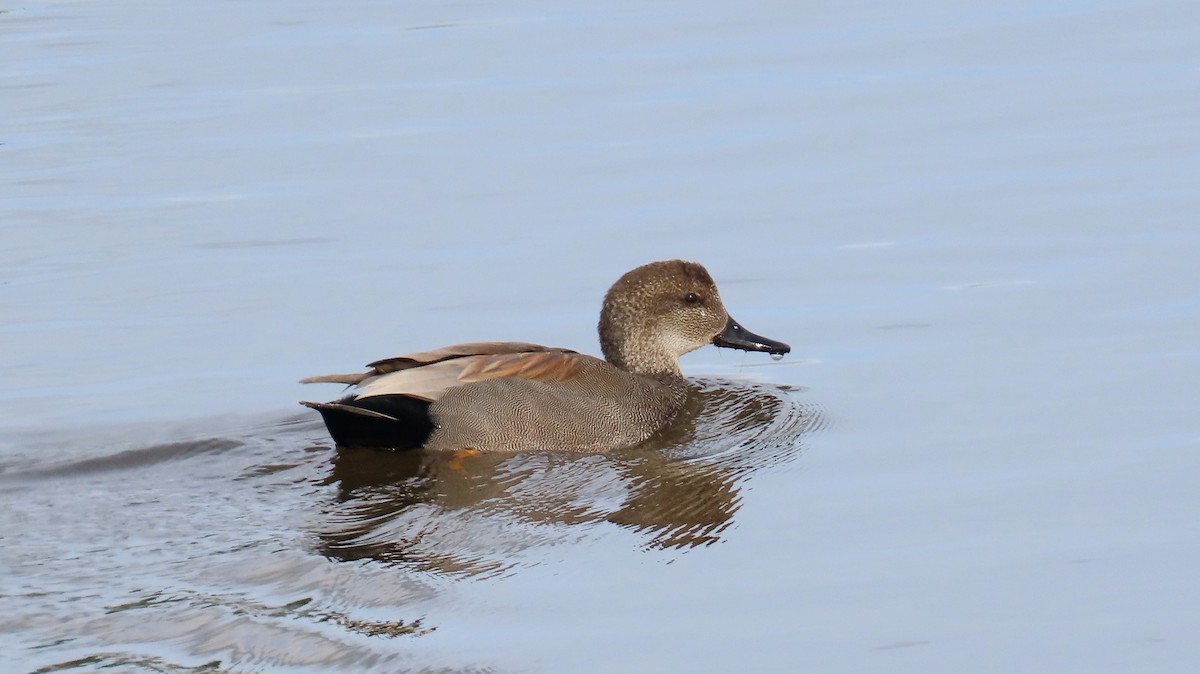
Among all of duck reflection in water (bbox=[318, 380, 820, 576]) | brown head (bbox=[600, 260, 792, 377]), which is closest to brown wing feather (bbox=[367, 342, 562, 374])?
duck reflection in water (bbox=[318, 380, 820, 576])

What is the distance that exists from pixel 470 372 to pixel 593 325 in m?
2.06

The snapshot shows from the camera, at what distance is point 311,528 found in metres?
6.87

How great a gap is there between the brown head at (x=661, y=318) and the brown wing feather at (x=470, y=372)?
2.17 feet

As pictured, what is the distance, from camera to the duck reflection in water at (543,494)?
21.9 ft

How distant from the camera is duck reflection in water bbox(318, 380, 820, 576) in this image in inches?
263

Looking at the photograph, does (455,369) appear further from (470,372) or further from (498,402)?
(498,402)

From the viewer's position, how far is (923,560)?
20.7 ft

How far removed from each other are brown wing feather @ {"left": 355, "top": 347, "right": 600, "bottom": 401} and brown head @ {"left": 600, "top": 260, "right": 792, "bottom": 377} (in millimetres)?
663

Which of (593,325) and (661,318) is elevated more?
(661,318)

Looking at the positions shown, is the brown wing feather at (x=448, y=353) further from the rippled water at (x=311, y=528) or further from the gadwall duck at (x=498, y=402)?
the rippled water at (x=311, y=528)

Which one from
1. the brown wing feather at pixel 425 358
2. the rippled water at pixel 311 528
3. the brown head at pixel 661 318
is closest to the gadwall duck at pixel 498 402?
the brown wing feather at pixel 425 358

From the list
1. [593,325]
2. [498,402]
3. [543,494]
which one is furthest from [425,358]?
[593,325]

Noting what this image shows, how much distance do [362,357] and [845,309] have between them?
2.75 m

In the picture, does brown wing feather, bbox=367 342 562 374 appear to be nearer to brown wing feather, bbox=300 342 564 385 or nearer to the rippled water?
brown wing feather, bbox=300 342 564 385
